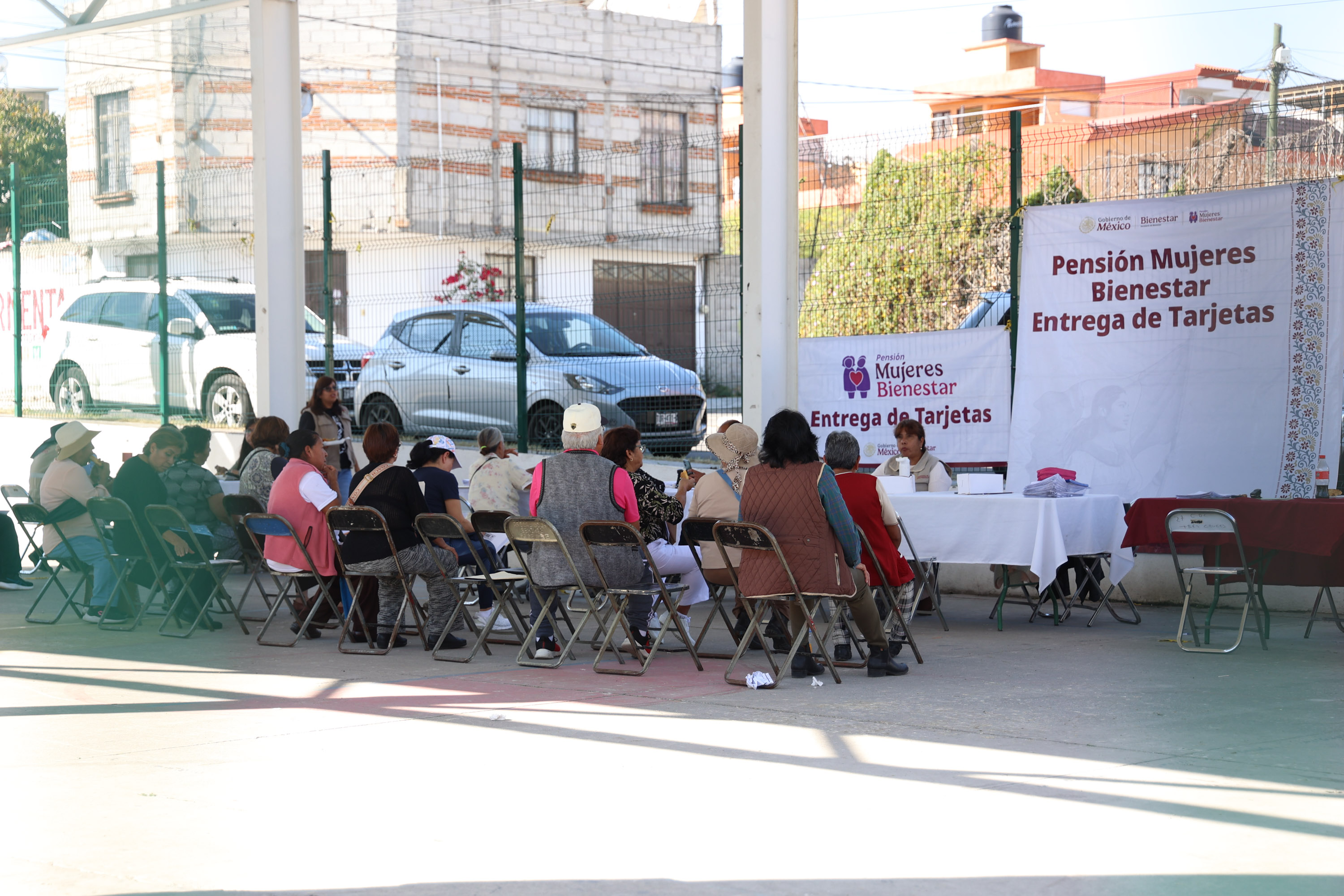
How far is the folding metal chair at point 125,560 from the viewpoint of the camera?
913 cm

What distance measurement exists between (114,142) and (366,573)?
24.4 meters

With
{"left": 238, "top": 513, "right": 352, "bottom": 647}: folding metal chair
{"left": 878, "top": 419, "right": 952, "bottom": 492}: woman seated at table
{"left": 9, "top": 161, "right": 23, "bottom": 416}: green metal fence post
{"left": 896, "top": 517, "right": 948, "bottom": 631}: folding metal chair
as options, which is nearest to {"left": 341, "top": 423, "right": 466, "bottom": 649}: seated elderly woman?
{"left": 238, "top": 513, "right": 352, "bottom": 647}: folding metal chair

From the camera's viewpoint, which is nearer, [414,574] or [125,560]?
[414,574]

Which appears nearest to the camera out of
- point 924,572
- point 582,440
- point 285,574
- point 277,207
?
point 582,440

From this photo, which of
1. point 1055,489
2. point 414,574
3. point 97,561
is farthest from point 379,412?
point 1055,489

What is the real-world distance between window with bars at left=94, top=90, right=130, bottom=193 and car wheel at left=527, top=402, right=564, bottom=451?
18.3 meters

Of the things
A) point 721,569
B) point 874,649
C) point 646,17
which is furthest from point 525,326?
point 646,17

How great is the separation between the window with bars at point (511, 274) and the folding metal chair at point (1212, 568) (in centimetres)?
699

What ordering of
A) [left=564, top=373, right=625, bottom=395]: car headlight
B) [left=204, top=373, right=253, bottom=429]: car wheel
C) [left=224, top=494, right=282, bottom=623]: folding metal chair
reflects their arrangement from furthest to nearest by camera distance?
[left=204, top=373, right=253, bottom=429]: car wheel → [left=564, top=373, right=625, bottom=395]: car headlight → [left=224, top=494, right=282, bottom=623]: folding metal chair

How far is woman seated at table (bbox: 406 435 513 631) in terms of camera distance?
8.70m

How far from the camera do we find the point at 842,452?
7629mm

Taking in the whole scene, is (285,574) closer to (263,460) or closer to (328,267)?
(263,460)

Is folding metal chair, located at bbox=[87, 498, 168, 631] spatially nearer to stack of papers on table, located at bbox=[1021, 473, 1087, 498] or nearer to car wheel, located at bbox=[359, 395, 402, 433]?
car wheel, located at bbox=[359, 395, 402, 433]

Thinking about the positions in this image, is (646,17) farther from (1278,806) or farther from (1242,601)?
(1278,806)
